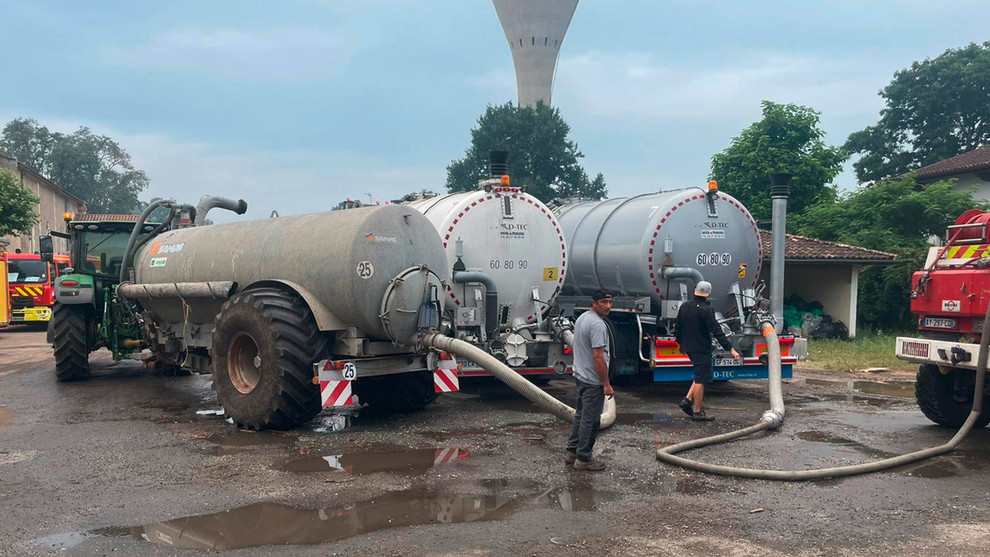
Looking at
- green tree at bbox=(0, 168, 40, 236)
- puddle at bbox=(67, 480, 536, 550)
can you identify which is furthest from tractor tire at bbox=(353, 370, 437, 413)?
green tree at bbox=(0, 168, 40, 236)

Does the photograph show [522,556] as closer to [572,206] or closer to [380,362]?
[380,362]

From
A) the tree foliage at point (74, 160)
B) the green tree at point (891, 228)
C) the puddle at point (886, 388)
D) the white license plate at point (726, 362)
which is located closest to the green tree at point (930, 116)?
the green tree at point (891, 228)

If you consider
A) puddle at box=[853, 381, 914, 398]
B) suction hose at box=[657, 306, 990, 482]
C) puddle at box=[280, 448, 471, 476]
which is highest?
suction hose at box=[657, 306, 990, 482]

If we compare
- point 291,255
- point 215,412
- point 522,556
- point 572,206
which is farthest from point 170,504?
point 572,206

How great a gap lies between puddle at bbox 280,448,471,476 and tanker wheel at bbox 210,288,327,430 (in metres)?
1.06

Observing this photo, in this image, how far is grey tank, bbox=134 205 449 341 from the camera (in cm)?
858

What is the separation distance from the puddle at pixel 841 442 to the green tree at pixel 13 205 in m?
32.0

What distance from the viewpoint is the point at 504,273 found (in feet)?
36.2

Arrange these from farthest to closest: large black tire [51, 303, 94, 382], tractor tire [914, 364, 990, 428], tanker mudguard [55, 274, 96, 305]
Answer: large black tire [51, 303, 94, 382], tanker mudguard [55, 274, 96, 305], tractor tire [914, 364, 990, 428]

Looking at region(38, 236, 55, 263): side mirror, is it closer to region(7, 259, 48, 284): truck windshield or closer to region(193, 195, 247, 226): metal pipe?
region(193, 195, 247, 226): metal pipe

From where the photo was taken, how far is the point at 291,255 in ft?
29.7

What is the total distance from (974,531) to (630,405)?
553cm

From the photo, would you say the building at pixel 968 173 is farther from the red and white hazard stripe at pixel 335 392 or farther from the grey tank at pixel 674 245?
the red and white hazard stripe at pixel 335 392

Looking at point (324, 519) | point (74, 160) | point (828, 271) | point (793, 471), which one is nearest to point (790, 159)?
point (828, 271)
